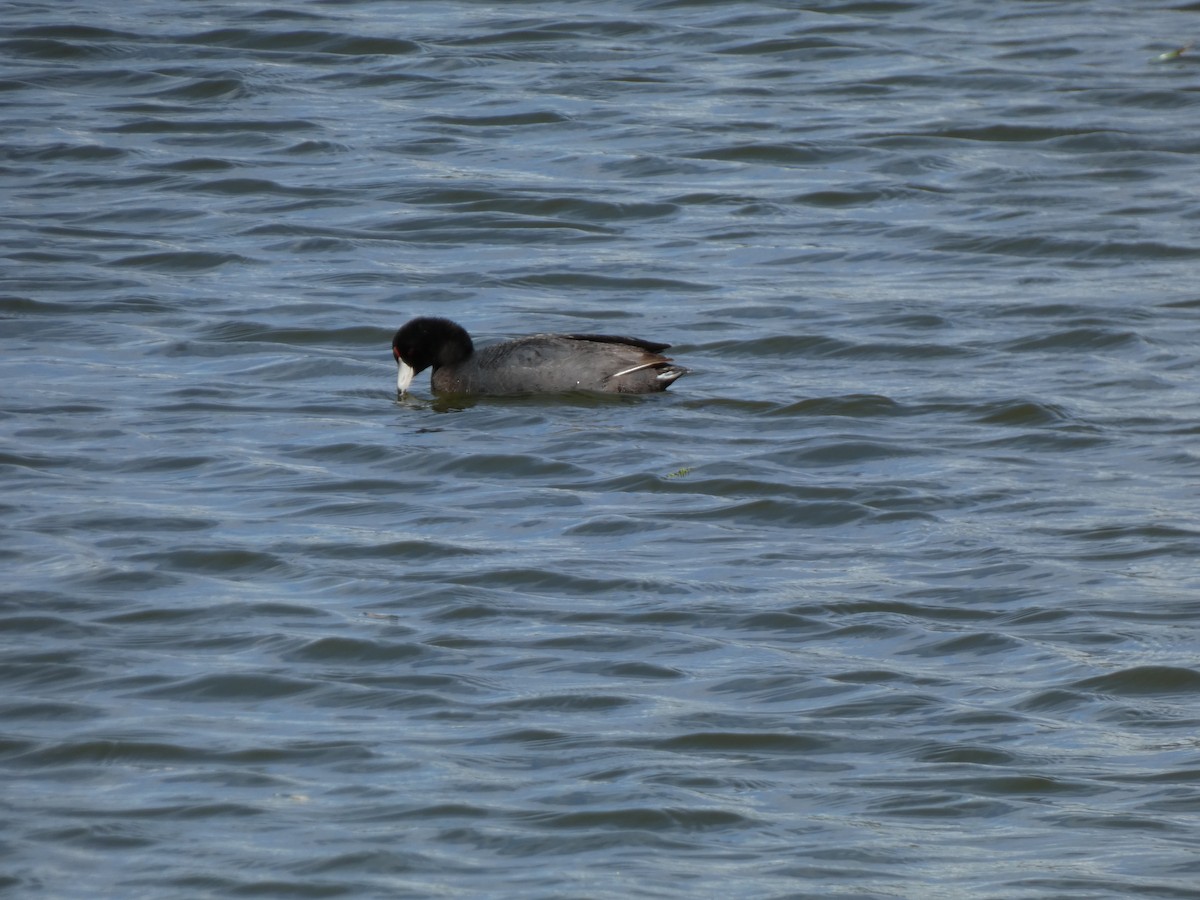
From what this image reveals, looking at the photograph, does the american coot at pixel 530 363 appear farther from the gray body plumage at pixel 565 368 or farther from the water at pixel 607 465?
the water at pixel 607 465

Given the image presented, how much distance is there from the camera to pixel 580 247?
13734 mm

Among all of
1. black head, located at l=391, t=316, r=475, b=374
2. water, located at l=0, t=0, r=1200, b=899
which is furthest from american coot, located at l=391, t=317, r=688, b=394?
water, located at l=0, t=0, r=1200, b=899

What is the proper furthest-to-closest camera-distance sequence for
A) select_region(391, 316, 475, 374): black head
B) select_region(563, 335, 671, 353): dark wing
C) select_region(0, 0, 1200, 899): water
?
select_region(391, 316, 475, 374): black head
select_region(563, 335, 671, 353): dark wing
select_region(0, 0, 1200, 899): water

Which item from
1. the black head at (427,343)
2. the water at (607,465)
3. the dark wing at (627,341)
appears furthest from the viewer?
the black head at (427,343)

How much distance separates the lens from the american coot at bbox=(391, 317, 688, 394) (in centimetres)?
1089

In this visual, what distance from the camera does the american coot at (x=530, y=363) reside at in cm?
1089

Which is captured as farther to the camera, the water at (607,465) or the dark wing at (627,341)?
the dark wing at (627,341)

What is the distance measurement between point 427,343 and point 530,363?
2.05ft

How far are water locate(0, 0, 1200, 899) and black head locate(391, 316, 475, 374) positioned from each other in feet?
0.79

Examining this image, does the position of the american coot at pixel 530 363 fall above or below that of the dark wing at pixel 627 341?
below

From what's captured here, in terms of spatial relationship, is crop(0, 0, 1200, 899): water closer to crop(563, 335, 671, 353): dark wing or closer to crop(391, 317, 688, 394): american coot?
crop(391, 317, 688, 394): american coot

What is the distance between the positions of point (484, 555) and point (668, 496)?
3.82 ft

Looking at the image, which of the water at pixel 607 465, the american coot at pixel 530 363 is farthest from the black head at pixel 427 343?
Answer: the water at pixel 607 465

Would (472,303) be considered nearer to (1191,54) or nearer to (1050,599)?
(1050,599)
